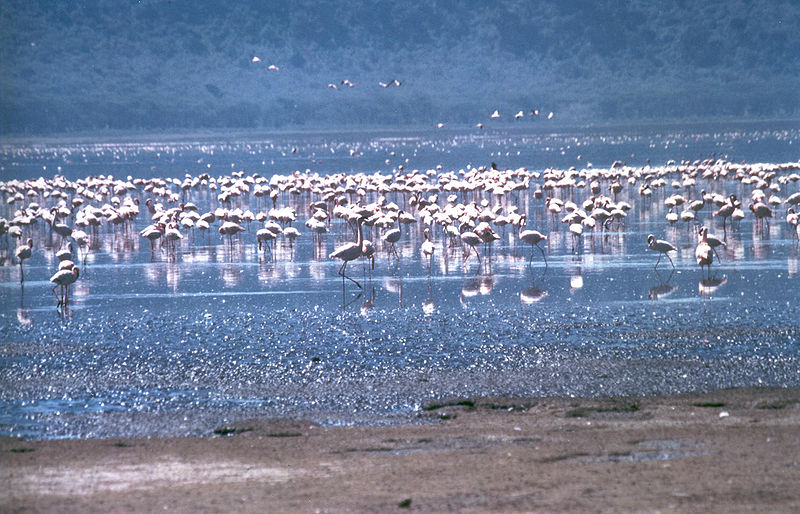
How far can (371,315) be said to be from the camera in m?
15.2

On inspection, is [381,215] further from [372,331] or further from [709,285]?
[372,331]

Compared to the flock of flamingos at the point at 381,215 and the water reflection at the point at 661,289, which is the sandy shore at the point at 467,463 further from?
the flock of flamingos at the point at 381,215

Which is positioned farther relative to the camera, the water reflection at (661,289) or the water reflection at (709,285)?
the water reflection at (709,285)

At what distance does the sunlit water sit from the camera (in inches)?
426

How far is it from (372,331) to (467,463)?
5.70 metres

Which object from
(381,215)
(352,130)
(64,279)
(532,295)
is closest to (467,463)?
(532,295)

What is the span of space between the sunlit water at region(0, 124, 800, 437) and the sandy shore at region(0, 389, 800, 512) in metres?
0.57

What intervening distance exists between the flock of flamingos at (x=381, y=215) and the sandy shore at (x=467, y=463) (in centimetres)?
816

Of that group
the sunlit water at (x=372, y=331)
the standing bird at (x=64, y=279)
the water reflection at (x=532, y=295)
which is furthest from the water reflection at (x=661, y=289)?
the standing bird at (x=64, y=279)

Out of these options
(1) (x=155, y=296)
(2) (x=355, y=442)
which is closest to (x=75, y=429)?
(2) (x=355, y=442)

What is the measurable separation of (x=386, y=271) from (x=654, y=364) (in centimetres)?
861

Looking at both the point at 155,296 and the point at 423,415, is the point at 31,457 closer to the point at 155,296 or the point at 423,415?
the point at 423,415

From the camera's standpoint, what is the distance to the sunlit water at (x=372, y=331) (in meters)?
10.8

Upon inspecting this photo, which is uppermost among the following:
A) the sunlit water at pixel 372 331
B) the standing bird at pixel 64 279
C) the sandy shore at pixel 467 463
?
the standing bird at pixel 64 279
